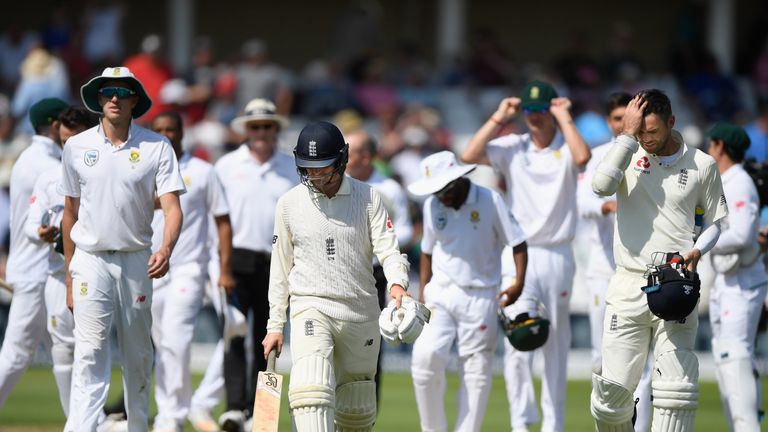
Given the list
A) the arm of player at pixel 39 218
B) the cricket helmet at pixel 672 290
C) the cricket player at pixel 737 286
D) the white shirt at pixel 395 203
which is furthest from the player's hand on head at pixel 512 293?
the arm of player at pixel 39 218

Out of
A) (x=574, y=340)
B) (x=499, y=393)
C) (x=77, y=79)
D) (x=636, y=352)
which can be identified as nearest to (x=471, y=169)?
(x=636, y=352)

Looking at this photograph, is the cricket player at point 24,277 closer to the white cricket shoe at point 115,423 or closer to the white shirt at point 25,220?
the white shirt at point 25,220

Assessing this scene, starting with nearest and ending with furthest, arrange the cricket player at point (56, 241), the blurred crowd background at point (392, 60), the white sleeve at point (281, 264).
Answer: the white sleeve at point (281, 264) < the cricket player at point (56, 241) < the blurred crowd background at point (392, 60)

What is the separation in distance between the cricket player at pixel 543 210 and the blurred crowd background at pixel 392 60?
15.9ft

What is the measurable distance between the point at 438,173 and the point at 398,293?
2133 millimetres

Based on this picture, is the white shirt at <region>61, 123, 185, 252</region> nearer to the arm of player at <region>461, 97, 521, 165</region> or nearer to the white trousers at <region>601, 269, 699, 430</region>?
the arm of player at <region>461, 97, 521, 165</region>

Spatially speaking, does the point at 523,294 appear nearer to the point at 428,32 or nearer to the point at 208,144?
the point at 208,144

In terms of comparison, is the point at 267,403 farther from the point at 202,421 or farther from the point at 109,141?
the point at 202,421

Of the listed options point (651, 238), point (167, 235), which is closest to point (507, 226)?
point (651, 238)

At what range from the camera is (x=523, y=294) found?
10016 millimetres

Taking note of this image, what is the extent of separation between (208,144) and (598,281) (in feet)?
31.0

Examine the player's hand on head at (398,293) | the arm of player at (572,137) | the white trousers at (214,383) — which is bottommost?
the white trousers at (214,383)

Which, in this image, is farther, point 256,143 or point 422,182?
point 256,143

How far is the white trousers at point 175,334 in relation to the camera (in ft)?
33.8
